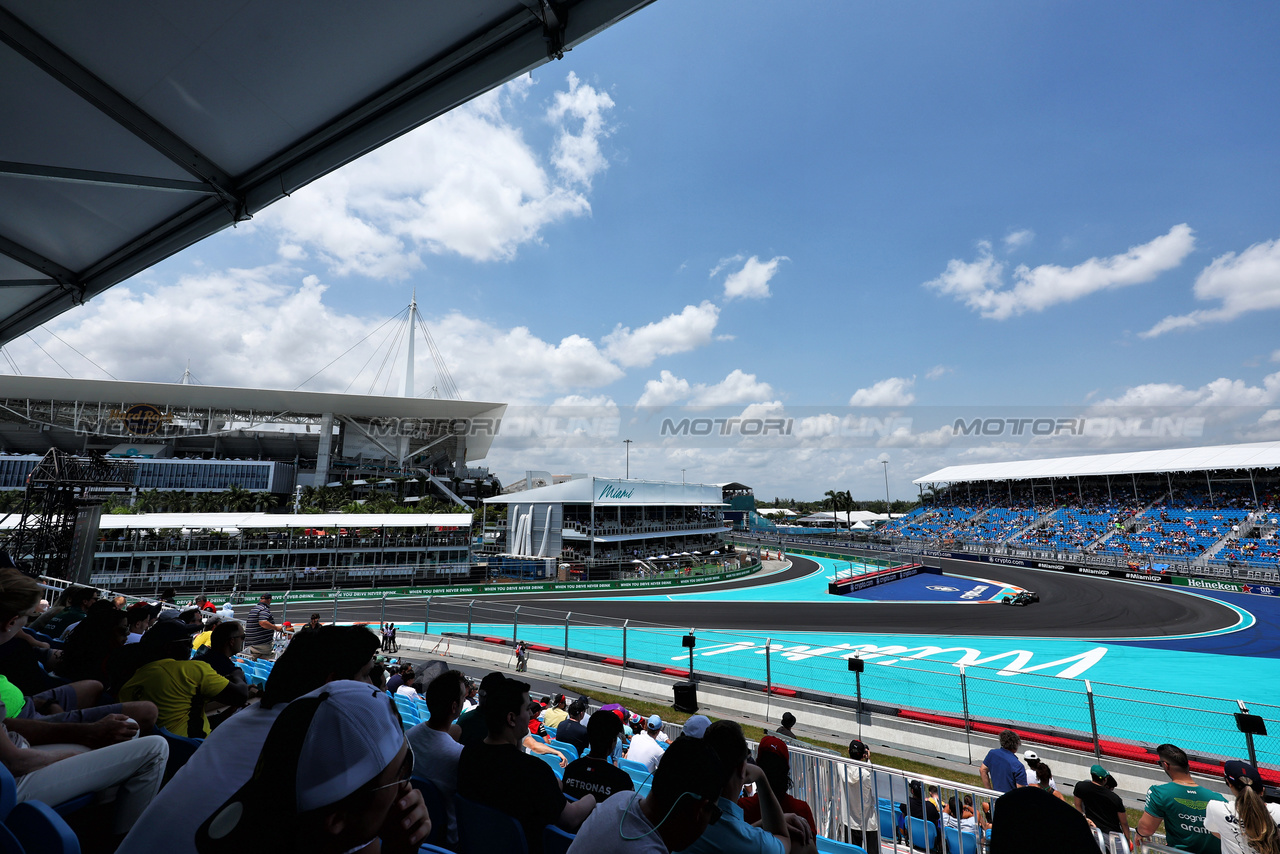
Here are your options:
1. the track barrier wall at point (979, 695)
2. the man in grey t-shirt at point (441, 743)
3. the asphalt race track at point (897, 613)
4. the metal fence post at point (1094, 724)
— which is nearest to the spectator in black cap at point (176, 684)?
the man in grey t-shirt at point (441, 743)

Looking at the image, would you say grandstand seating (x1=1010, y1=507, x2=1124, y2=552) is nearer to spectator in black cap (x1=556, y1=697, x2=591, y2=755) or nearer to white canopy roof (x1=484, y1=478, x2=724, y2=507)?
white canopy roof (x1=484, y1=478, x2=724, y2=507)

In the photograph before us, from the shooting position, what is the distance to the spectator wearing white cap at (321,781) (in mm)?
1076

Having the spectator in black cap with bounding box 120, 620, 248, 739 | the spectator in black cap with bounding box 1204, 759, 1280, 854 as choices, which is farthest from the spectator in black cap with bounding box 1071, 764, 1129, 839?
the spectator in black cap with bounding box 120, 620, 248, 739

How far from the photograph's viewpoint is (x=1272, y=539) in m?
35.8

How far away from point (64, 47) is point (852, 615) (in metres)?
29.0

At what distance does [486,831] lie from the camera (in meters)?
2.58

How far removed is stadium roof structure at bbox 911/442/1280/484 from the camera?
42688 mm

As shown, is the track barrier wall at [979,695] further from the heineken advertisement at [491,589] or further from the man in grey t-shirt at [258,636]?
the heineken advertisement at [491,589]

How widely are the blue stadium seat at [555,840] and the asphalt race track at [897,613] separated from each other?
737 inches

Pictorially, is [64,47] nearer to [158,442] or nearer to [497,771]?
[497,771]

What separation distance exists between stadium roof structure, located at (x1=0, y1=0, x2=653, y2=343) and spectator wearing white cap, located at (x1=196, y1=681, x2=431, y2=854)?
15.1 feet

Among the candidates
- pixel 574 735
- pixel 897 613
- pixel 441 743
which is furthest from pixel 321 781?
pixel 897 613

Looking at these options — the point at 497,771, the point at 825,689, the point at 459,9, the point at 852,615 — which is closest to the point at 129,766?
the point at 497,771

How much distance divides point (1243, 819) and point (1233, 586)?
40.4 m
